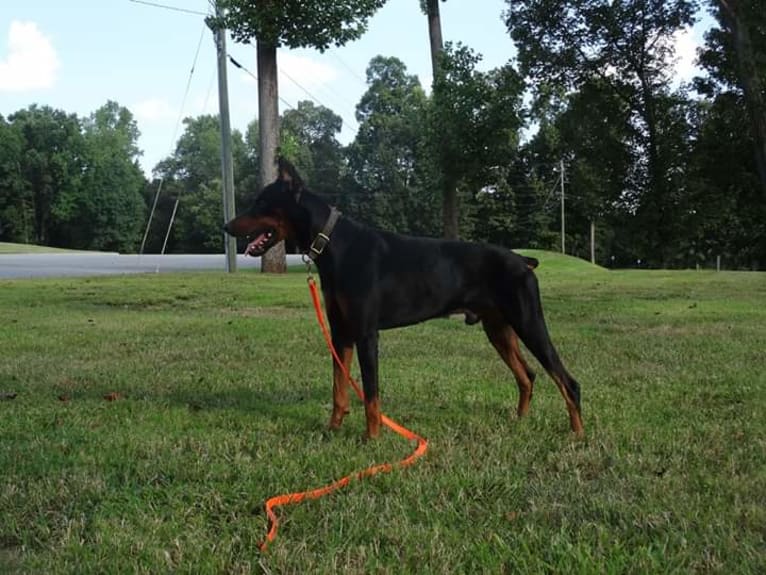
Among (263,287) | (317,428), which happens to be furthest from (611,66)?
(317,428)

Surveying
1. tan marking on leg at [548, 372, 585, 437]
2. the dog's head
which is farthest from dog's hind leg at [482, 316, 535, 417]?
the dog's head

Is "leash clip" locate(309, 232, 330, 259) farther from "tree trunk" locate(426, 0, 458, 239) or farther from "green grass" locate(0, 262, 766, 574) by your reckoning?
"tree trunk" locate(426, 0, 458, 239)

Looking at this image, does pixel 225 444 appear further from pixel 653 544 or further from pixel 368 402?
pixel 653 544

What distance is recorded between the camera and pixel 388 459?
Result: 3848 millimetres

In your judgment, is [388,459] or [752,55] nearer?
[388,459]

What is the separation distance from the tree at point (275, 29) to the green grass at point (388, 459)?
475 inches

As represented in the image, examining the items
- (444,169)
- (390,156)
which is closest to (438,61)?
(444,169)

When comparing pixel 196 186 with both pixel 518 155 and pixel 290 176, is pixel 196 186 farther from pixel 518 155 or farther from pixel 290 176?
pixel 290 176

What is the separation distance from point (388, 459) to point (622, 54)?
25017 mm

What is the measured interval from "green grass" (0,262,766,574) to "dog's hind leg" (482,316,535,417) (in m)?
0.17

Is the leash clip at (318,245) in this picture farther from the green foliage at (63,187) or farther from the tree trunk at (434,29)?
the green foliage at (63,187)

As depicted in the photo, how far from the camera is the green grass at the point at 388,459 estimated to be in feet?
8.80

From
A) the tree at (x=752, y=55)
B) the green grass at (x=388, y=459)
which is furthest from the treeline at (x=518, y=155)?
the green grass at (x=388, y=459)

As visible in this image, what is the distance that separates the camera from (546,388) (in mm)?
5738
